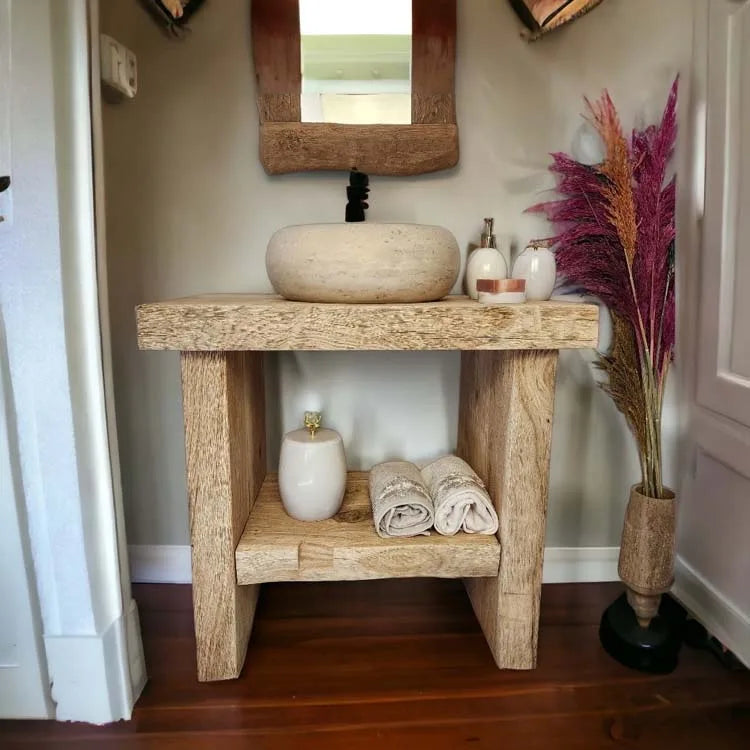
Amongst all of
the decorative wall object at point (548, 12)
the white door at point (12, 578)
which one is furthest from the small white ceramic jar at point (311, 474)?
the decorative wall object at point (548, 12)

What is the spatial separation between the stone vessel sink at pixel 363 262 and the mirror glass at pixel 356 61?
392 millimetres

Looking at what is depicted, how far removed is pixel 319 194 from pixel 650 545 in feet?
3.23

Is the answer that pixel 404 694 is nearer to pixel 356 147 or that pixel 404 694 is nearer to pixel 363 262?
pixel 363 262

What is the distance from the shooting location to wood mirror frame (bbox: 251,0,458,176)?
3.70 ft

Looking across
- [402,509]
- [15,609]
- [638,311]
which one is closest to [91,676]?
[15,609]

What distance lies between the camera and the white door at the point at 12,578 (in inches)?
31.5

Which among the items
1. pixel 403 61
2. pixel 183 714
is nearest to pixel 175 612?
pixel 183 714

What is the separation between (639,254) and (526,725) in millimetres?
883

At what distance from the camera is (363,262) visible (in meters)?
0.86

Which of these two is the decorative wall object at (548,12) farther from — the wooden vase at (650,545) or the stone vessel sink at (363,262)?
the wooden vase at (650,545)

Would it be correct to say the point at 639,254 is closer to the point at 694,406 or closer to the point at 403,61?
the point at 694,406

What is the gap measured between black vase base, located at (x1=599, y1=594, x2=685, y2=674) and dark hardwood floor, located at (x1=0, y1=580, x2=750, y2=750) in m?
0.02

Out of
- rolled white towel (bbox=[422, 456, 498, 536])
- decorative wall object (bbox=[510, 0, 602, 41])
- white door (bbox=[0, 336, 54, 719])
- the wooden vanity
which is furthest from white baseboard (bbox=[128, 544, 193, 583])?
decorative wall object (bbox=[510, 0, 602, 41])

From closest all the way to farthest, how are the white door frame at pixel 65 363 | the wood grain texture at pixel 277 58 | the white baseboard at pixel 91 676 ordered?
the white door frame at pixel 65 363 → the white baseboard at pixel 91 676 → the wood grain texture at pixel 277 58
